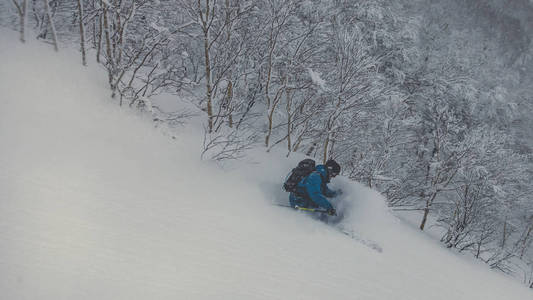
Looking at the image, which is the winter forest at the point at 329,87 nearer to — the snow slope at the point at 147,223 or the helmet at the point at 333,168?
the snow slope at the point at 147,223

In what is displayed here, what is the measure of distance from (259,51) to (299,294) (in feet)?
24.6

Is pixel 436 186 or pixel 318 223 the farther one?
pixel 436 186

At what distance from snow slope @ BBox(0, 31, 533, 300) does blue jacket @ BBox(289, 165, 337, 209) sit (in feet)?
1.10

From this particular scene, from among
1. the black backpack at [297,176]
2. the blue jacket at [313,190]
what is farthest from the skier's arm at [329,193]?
the black backpack at [297,176]

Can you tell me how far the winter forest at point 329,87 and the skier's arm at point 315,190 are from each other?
1784mm

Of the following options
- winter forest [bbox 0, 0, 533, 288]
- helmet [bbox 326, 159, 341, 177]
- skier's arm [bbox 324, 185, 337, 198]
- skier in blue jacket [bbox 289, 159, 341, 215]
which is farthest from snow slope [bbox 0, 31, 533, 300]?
winter forest [bbox 0, 0, 533, 288]

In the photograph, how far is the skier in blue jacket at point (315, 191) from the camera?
4.84 metres

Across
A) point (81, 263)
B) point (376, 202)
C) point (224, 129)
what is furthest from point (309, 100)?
point (81, 263)

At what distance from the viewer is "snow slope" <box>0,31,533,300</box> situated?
2598 mm

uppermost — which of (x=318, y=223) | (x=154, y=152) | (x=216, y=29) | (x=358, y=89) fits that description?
(x=216, y=29)

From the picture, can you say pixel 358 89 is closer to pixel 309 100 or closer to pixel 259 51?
pixel 309 100

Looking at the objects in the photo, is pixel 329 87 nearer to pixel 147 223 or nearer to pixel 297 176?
pixel 297 176

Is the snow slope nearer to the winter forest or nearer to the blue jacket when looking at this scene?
the blue jacket

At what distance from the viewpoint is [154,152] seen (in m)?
5.21
